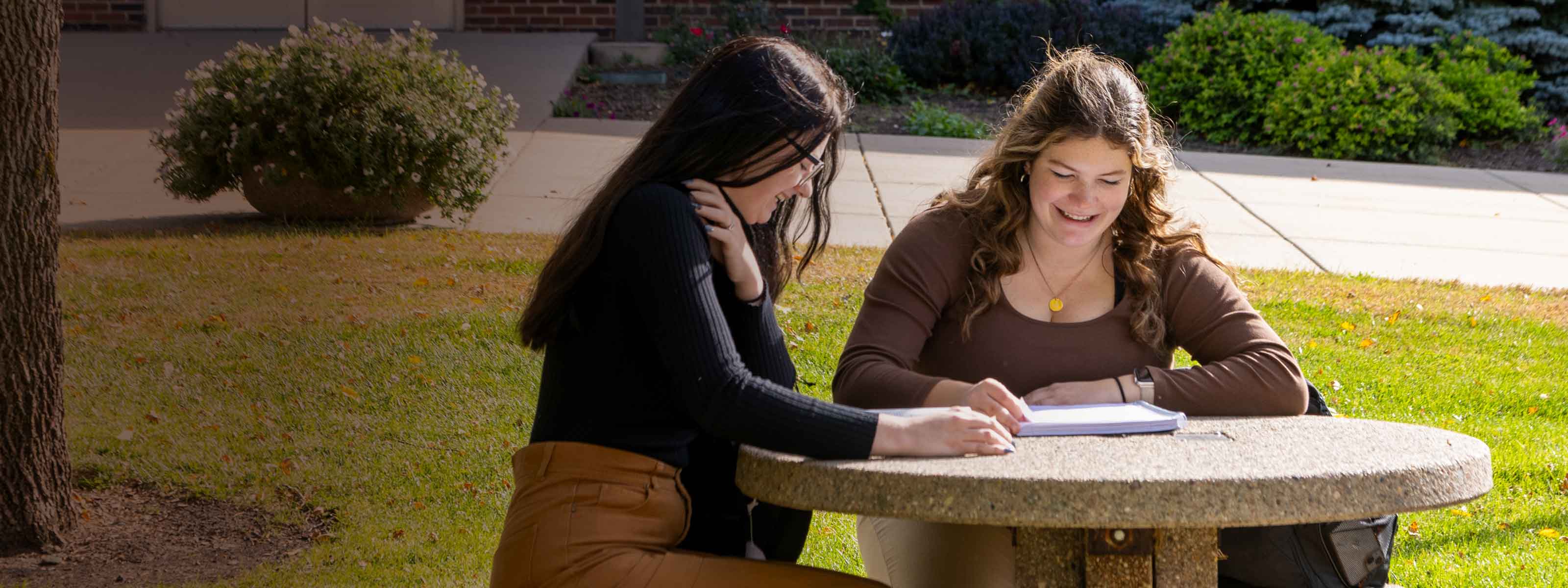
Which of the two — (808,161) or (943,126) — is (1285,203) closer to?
(943,126)

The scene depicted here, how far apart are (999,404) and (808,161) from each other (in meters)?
0.50

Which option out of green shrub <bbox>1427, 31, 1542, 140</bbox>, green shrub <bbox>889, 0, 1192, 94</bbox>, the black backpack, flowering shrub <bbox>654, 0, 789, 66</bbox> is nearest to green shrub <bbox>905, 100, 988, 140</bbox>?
green shrub <bbox>889, 0, 1192, 94</bbox>

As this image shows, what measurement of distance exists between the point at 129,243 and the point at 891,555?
195 inches

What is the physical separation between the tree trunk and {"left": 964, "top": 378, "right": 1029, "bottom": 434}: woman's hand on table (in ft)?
7.81

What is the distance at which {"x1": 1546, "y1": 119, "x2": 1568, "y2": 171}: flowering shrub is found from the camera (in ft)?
32.8

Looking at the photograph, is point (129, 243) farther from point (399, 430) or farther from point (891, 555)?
point (891, 555)

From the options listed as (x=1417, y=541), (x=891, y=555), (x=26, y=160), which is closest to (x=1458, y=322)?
(x=1417, y=541)

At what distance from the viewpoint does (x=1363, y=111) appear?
9906 millimetres

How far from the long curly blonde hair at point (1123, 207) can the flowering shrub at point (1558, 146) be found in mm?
8472

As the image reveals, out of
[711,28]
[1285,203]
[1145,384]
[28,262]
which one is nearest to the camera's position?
[1145,384]

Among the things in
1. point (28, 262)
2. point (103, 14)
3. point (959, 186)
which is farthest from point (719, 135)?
point (103, 14)

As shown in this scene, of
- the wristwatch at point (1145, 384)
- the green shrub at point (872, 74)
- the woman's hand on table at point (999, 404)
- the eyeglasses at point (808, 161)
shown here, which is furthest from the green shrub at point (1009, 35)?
the woman's hand on table at point (999, 404)

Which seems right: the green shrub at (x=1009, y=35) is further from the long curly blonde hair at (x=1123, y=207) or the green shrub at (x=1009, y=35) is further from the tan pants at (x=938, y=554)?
the tan pants at (x=938, y=554)

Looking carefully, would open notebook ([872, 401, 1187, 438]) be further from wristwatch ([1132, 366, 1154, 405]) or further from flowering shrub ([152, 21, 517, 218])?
flowering shrub ([152, 21, 517, 218])
